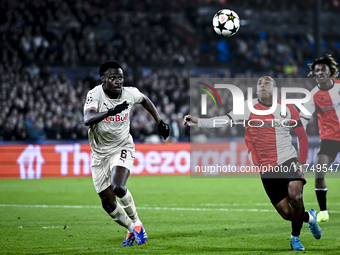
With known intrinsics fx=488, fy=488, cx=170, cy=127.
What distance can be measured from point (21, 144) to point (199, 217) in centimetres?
932

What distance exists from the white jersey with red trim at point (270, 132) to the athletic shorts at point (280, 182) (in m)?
0.16

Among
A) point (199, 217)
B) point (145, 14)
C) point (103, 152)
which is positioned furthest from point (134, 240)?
point (145, 14)

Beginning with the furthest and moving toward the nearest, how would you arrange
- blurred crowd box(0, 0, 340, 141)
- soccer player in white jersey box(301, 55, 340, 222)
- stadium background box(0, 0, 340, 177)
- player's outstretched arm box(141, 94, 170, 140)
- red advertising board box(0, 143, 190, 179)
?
blurred crowd box(0, 0, 340, 141), stadium background box(0, 0, 340, 177), red advertising board box(0, 143, 190, 179), soccer player in white jersey box(301, 55, 340, 222), player's outstretched arm box(141, 94, 170, 140)

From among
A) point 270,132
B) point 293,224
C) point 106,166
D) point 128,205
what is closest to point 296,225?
point 293,224

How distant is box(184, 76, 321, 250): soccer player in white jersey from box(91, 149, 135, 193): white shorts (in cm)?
95

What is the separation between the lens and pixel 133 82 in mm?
21469

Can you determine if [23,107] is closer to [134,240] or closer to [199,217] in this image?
[199,217]

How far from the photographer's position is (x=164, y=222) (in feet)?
27.4

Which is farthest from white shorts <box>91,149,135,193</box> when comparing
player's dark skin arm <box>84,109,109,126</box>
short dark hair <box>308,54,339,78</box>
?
short dark hair <box>308,54,339,78</box>

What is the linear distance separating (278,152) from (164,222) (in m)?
2.92

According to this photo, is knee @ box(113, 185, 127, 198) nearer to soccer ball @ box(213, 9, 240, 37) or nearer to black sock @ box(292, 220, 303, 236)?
black sock @ box(292, 220, 303, 236)

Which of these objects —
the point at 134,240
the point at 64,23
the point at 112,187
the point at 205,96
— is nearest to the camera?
the point at 112,187

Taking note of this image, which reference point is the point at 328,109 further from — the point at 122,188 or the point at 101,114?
the point at 101,114

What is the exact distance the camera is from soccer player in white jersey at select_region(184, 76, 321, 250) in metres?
5.96
